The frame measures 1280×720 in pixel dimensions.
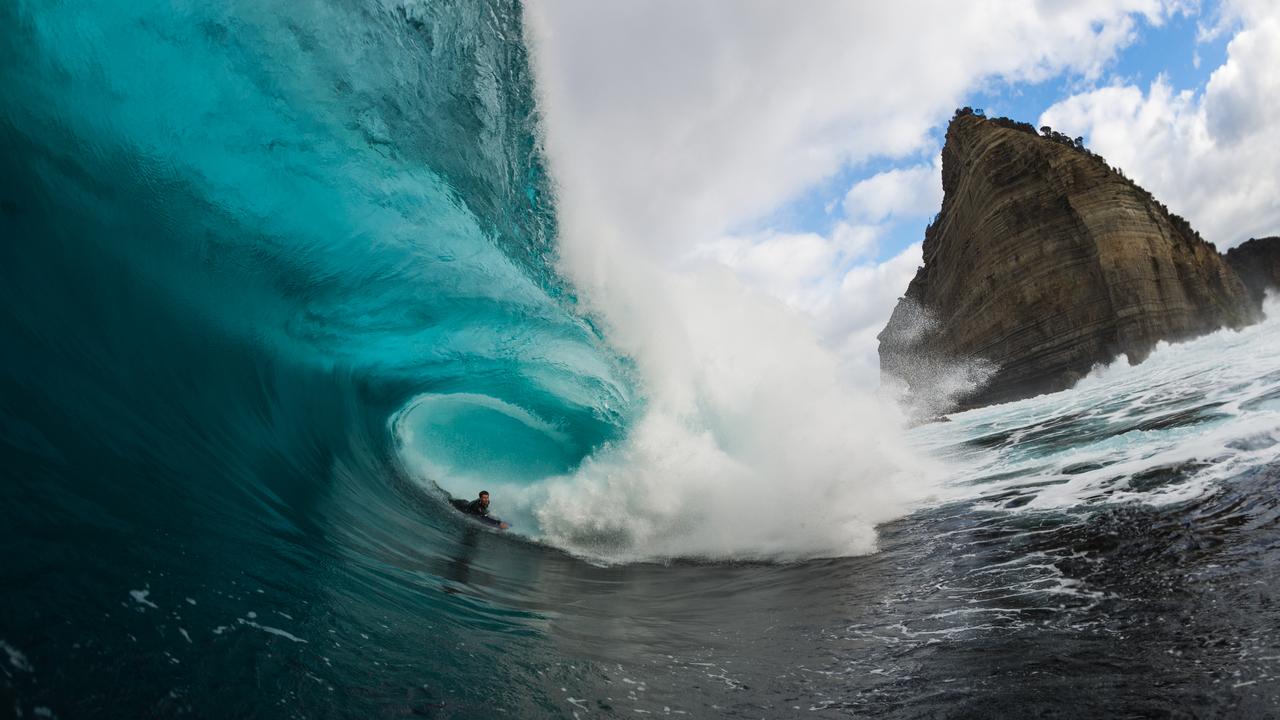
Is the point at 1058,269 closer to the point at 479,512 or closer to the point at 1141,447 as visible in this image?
the point at 1141,447

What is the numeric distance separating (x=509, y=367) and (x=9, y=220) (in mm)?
5936

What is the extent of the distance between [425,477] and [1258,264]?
65876mm

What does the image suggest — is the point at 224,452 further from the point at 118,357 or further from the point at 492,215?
the point at 492,215

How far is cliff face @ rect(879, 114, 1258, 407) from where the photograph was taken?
2717 cm

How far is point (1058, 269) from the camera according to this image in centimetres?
2905

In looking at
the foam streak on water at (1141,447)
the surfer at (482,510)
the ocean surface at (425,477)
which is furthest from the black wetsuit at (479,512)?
the foam streak on water at (1141,447)

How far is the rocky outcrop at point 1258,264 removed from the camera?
4384 centimetres

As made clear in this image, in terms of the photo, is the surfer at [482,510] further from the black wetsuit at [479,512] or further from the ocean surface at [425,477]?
the ocean surface at [425,477]

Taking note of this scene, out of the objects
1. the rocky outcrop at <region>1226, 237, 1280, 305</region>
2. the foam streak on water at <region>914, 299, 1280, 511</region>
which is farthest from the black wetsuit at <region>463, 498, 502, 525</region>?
the rocky outcrop at <region>1226, 237, 1280, 305</region>

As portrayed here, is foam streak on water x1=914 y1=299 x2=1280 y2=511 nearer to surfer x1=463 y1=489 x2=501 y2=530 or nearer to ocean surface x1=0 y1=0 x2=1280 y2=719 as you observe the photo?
ocean surface x1=0 y1=0 x2=1280 y2=719

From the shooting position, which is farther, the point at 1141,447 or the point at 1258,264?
the point at 1258,264

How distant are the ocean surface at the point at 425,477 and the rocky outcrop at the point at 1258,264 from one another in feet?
168

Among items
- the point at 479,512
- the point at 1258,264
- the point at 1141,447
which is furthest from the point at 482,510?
the point at 1258,264

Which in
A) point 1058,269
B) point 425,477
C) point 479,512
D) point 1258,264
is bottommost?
point 479,512
